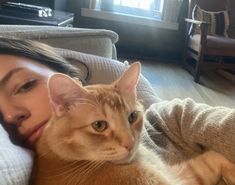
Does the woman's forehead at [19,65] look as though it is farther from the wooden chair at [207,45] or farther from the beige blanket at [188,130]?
the wooden chair at [207,45]

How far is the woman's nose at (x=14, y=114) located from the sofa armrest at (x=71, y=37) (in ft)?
1.64

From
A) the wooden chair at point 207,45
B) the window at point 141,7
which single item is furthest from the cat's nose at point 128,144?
the window at point 141,7

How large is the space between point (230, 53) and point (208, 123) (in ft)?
9.98

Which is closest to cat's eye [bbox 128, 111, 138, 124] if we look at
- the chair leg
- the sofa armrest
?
the sofa armrest

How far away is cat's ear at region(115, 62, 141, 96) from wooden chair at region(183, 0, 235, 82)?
2.88 metres

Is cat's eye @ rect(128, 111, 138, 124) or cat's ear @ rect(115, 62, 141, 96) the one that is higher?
cat's ear @ rect(115, 62, 141, 96)

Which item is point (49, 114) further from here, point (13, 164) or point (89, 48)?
point (89, 48)

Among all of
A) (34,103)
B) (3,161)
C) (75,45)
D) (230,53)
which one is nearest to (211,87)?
(230,53)

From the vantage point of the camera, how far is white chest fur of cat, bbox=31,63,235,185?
72cm

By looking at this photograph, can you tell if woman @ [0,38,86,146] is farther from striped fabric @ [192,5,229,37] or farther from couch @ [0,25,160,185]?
striped fabric @ [192,5,229,37]

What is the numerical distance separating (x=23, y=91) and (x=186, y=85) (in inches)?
113

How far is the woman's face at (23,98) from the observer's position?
2.82ft

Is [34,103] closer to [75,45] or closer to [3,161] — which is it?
[3,161]

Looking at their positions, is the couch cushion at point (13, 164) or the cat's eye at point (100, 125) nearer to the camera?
the couch cushion at point (13, 164)
